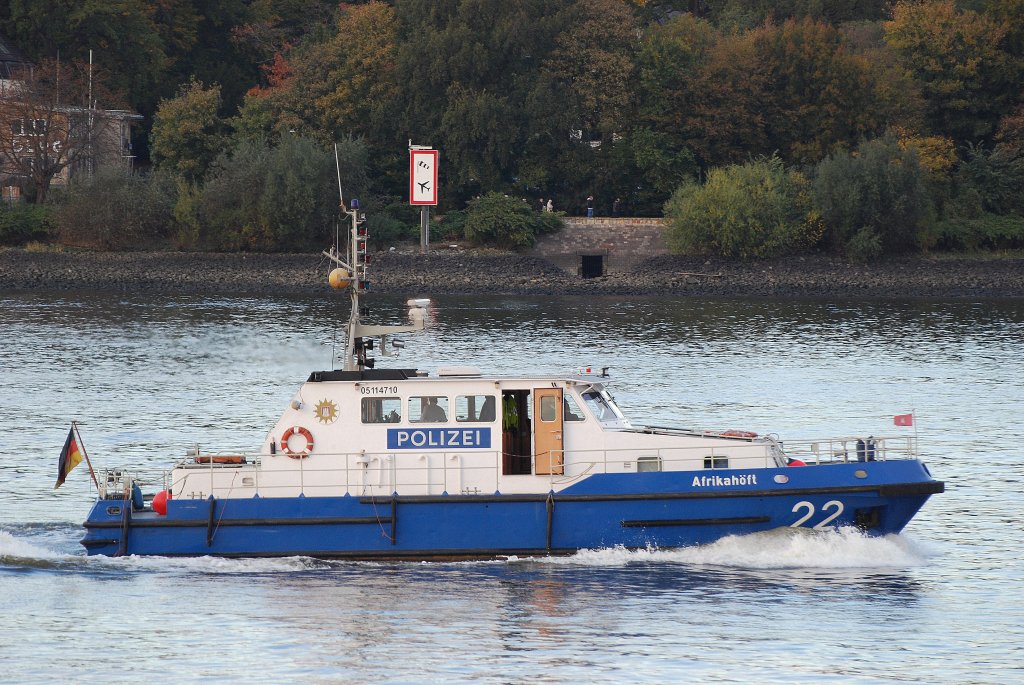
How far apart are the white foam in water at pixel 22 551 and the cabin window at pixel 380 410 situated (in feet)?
18.1

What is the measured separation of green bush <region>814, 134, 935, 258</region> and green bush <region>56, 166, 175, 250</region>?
117 ft

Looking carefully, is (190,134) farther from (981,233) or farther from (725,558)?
(725,558)

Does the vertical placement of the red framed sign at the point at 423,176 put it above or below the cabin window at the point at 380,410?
above

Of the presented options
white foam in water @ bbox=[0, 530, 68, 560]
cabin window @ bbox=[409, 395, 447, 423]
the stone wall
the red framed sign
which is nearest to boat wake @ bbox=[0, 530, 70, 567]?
white foam in water @ bbox=[0, 530, 68, 560]

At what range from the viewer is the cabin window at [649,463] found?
855 inches

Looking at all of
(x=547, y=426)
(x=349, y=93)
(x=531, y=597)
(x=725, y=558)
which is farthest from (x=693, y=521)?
(x=349, y=93)

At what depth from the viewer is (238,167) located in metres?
78.8

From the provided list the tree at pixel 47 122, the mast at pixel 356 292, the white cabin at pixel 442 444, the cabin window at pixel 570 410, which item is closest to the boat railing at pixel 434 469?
the white cabin at pixel 442 444

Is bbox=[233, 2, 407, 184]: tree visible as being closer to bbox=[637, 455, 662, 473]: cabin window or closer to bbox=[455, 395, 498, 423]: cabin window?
bbox=[455, 395, 498, 423]: cabin window

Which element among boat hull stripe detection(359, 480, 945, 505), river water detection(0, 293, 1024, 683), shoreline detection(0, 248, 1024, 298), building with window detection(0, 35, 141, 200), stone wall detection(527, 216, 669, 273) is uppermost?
building with window detection(0, 35, 141, 200)

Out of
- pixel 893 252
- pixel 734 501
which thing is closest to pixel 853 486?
pixel 734 501

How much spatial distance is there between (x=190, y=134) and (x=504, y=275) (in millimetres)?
20874

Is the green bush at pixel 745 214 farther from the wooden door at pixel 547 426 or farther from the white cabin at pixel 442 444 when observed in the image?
the wooden door at pixel 547 426

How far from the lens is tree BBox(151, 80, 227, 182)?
8225cm
